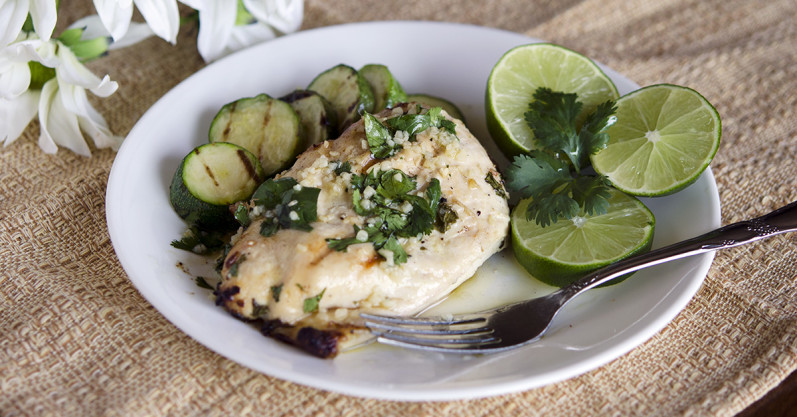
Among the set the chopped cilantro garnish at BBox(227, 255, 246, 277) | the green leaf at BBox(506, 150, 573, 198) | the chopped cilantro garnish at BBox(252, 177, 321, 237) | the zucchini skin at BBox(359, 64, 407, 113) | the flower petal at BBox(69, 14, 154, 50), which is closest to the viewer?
the chopped cilantro garnish at BBox(227, 255, 246, 277)

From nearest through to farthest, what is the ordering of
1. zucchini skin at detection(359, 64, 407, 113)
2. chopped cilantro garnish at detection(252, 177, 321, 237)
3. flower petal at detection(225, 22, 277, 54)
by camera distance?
chopped cilantro garnish at detection(252, 177, 321, 237) < zucchini skin at detection(359, 64, 407, 113) < flower petal at detection(225, 22, 277, 54)

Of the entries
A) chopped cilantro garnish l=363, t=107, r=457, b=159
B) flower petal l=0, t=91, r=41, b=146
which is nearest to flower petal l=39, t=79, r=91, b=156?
flower petal l=0, t=91, r=41, b=146

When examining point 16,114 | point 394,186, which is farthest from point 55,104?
point 394,186

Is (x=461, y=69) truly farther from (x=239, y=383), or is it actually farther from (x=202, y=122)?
(x=239, y=383)

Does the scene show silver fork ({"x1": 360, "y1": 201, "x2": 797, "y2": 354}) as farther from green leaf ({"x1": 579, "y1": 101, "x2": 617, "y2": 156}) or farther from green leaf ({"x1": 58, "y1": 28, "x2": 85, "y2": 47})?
green leaf ({"x1": 58, "y1": 28, "x2": 85, "y2": 47})

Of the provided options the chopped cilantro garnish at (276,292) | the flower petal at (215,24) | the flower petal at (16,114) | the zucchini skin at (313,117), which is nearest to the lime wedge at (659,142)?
the zucchini skin at (313,117)

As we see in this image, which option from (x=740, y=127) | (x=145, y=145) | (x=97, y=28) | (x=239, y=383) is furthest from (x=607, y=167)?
(x=97, y=28)

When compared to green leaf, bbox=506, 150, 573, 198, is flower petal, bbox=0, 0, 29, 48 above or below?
above

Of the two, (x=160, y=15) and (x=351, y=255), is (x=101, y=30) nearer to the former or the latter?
(x=160, y=15)
